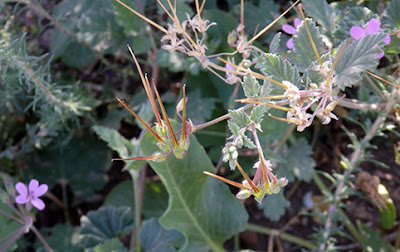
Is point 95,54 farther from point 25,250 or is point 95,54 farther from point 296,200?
point 296,200

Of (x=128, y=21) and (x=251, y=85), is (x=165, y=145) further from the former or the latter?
(x=128, y=21)

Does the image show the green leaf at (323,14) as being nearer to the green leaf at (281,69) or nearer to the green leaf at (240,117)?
the green leaf at (281,69)

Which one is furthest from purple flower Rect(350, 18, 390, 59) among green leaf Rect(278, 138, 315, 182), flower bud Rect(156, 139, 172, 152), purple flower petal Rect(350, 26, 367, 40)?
green leaf Rect(278, 138, 315, 182)

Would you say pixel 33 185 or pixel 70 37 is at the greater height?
pixel 70 37

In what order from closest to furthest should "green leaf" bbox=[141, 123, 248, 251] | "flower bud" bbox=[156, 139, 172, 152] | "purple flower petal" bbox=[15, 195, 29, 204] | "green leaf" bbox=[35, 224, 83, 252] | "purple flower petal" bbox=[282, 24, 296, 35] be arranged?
"flower bud" bbox=[156, 139, 172, 152] → "purple flower petal" bbox=[282, 24, 296, 35] → "purple flower petal" bbox=[15, 195, 29, 204] → "green leaf" bbox=[141, 123, 248, 251] → "green leaf" bbox=[35, 224, 83, 252]

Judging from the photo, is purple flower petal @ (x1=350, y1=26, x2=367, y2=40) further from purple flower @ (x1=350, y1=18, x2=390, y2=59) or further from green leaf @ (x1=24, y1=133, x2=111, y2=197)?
green leaf @ (x1=24, y1=133, x2=111, y2=197)

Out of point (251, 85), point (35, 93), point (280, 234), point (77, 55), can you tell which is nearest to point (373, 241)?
point (280, 234)

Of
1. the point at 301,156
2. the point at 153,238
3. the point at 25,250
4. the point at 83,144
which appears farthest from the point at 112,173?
the point at 301,156
